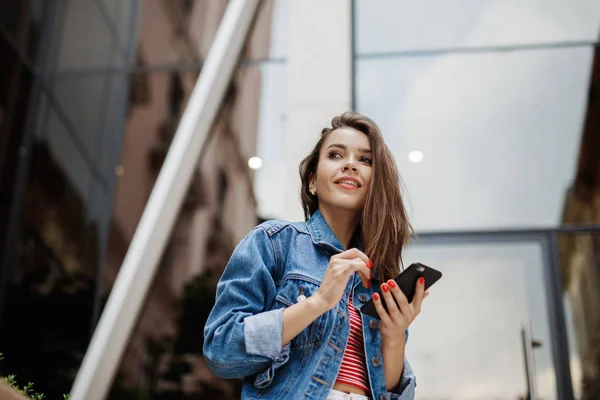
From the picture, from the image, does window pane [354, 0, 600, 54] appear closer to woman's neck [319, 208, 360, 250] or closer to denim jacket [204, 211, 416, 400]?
woman's neck [319, 208, 360, 250]

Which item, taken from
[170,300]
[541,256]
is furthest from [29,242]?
[541,256]

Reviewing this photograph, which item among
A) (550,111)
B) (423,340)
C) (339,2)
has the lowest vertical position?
(423,340)

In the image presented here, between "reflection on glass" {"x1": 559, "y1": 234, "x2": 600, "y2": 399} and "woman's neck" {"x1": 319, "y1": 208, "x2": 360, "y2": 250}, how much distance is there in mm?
3736

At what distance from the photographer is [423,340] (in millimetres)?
5129

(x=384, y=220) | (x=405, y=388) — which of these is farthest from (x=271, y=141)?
(x=405, y=388)

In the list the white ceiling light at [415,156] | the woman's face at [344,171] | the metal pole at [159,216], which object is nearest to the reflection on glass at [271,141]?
the metal pole at [159,216]

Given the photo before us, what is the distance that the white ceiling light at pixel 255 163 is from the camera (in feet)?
21.3

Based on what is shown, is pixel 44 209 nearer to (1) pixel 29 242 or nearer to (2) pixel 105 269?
(1) pixel 29 242

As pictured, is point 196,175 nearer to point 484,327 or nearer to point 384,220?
point 484,327

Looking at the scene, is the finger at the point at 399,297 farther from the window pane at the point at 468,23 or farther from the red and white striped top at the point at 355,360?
the window pane at the point at 468,23

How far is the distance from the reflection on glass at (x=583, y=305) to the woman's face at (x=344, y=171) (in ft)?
12.4

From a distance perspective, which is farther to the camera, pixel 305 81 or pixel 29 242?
pixel 29 242

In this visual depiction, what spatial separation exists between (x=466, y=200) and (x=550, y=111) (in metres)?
1.09

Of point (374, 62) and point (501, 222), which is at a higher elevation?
point (374, 62)
